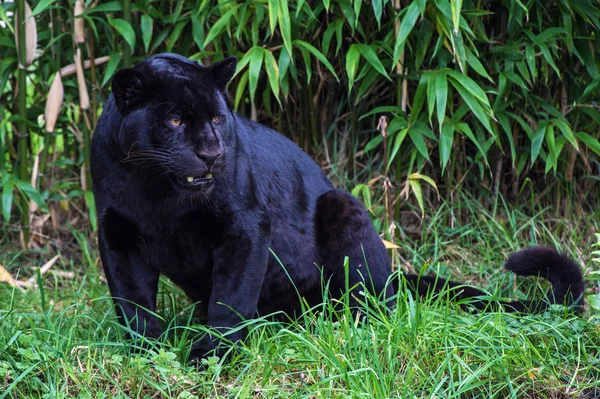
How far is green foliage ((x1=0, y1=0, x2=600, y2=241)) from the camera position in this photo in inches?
139

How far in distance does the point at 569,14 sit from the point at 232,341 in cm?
216

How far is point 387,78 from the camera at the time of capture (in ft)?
12.2

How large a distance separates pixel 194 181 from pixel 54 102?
5.42 ft

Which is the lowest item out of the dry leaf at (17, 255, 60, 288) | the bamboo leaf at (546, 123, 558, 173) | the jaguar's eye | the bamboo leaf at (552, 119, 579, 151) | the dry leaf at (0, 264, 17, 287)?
the dry leaf at (17, 255, 60, 288)

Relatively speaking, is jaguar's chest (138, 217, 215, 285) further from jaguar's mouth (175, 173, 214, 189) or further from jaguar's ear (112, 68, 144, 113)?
jaguar's ear (112, 68, 144, 113)

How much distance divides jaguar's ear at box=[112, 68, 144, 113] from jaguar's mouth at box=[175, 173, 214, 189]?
0.30 metres

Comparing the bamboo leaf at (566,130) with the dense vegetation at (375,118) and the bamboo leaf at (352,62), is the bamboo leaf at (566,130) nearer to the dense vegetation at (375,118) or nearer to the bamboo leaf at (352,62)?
the dense vegetation at (375,118)

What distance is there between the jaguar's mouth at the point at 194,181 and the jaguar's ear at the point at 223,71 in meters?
0.35

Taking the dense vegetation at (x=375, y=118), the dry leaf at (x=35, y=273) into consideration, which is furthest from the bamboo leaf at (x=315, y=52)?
the dry leaf at (x=35, y=273)

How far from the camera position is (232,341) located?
275cm

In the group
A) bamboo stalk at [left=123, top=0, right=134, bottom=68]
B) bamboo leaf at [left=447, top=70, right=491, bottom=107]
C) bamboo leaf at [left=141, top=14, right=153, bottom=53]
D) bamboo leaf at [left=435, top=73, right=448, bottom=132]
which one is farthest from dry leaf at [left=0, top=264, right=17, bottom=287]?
bamboo leaf at [left=447, top=70, right=491, bottom=107]

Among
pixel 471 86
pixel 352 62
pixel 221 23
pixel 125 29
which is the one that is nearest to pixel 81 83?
pixel 125 29

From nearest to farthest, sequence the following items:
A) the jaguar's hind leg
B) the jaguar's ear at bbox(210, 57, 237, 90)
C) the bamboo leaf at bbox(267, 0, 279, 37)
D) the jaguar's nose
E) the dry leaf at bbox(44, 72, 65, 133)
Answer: the jaguar's nose → the jaguar's ear at bbox(210, 57, 237, 90) → the jaguar's hind leg → the bamboo leaf at bbox(267, 0, 279, 37) → the dry leaf at bbox(44, 72, 65, 133)

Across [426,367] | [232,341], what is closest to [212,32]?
→ [232,341]
